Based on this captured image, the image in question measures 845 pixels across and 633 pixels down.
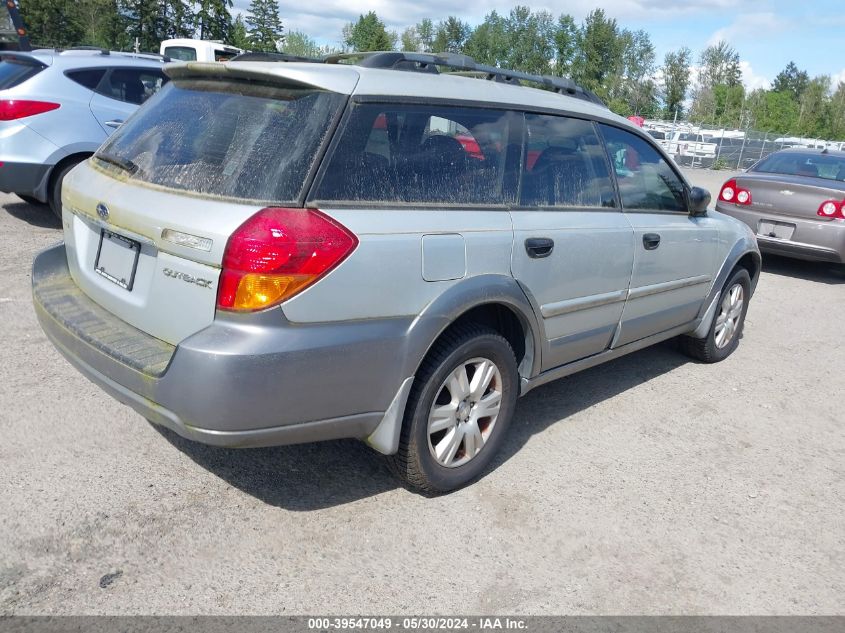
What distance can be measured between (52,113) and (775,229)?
316 inches

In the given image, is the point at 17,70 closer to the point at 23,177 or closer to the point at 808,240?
the point at 23,177

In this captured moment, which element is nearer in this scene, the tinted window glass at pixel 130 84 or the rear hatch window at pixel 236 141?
the rear hatch window at pixel 236 141

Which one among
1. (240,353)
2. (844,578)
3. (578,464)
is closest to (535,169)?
(578,464)

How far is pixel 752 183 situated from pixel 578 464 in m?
6.73

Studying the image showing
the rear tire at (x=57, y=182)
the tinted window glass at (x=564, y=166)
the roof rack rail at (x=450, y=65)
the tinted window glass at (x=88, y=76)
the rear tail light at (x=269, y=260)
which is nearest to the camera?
the rear tail light at (x=269, y=260)

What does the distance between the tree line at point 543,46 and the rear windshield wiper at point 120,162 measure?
196 ft

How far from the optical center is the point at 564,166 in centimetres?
390

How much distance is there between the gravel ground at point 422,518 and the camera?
2.73m

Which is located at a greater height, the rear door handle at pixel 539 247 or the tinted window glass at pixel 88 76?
the tinted window glass at pixel 88 76

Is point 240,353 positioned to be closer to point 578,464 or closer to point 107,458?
point 107,458

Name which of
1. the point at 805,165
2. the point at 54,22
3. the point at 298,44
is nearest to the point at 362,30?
the point at 298,44

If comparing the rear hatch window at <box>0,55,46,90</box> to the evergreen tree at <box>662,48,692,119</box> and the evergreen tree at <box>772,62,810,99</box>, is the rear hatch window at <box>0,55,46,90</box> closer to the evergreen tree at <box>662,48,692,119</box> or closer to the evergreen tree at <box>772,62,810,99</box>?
the evergreen tree at <box>662,48,692,119</box>

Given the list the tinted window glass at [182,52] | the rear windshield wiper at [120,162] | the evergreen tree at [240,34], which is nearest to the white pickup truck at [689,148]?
the tinted window glass at [182,52]

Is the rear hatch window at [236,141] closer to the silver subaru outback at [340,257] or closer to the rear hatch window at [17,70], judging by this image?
the silver subaru outback at [340,257]
